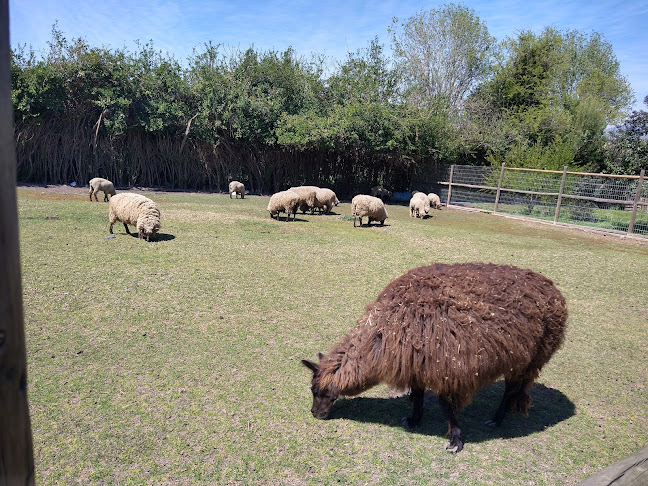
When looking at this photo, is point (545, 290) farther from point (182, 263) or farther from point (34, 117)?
point (34, 117)

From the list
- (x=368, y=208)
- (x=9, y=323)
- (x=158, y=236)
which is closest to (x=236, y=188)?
(x=368, y=208)

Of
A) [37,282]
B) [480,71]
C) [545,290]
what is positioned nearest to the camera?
[545,290]

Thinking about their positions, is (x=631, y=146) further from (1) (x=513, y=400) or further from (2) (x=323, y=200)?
(1) (x=513, y=400)

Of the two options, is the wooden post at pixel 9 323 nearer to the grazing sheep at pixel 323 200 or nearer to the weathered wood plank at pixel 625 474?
the weathered wood plank at pixel 625 474

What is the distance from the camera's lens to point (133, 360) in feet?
16.4

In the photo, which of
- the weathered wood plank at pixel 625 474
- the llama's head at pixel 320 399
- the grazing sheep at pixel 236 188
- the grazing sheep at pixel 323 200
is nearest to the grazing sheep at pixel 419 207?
the grazing sheep at pixel 323 200

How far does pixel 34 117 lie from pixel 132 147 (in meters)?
4.24

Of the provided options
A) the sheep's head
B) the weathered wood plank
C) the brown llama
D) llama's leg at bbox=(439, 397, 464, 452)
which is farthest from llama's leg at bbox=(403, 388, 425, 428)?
the sheep's head

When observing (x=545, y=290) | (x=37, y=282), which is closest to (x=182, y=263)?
(x=37, y=282)

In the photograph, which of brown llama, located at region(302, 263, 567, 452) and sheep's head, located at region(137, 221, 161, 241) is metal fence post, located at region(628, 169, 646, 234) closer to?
brown llama, located at region(302, 263, 567, 452)

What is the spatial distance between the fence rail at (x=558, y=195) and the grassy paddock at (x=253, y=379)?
6.78 meters

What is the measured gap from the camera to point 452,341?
3.67 m

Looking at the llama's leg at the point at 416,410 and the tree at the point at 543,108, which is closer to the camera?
the llama's leg at the point at 416,410

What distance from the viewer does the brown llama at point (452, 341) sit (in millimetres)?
3689
